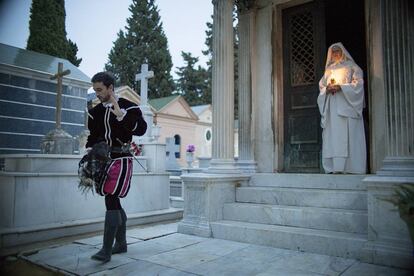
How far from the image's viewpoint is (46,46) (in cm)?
1426

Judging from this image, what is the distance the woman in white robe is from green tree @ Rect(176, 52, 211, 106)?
3539 centimetres

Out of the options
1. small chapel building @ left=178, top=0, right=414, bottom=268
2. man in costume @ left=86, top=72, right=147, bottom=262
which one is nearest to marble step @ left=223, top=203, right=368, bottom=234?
small chapel building @ left=178, top=0, right=414, bottom=268

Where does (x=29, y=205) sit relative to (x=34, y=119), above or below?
below

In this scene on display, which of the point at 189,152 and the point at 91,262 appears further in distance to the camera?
the point at 189,152

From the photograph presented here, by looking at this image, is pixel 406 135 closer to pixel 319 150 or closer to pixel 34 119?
pixel 319 150

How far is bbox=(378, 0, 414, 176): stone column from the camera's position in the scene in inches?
142

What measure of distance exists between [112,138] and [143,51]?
112ft

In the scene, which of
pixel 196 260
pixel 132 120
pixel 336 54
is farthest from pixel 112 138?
pixel 336 54

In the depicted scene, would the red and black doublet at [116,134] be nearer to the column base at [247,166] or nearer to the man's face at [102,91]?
the man's face at [102,91]

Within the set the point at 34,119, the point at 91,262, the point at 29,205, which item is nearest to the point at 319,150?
the point at 91,262

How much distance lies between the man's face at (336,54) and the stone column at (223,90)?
1.64m

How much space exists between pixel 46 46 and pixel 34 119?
7.12 meters

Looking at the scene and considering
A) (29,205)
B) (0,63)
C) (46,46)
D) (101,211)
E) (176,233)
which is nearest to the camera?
(29,205)

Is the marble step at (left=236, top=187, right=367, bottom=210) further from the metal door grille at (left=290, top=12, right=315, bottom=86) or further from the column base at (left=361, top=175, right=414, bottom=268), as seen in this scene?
the metal door grille at (left=290, top=12, right=315, bottom=86)
